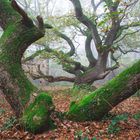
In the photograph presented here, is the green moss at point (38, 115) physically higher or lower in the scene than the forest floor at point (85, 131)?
higher

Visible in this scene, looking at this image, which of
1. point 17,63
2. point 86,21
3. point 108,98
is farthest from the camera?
point 86,21

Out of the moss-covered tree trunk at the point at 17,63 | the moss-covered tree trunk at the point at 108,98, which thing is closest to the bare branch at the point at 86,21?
the moss-covered tree trunk at the point at 17,63

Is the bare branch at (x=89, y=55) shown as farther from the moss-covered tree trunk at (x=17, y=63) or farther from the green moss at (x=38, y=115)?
the green moss at (x=38, y=115)

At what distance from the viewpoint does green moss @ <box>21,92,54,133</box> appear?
6.34m

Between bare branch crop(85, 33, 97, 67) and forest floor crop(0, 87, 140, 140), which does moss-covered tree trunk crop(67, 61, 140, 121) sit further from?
bare branch crop(85, 33, 97, 67)

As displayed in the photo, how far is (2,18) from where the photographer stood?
24.9 ft

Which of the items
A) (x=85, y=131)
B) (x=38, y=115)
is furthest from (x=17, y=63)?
(x=85, y=131)

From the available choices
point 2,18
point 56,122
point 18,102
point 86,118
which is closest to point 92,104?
point 86,118

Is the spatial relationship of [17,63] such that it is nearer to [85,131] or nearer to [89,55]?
[85,131]

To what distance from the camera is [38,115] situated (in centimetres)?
641

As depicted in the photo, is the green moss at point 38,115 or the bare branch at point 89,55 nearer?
the green moss at point 38,115

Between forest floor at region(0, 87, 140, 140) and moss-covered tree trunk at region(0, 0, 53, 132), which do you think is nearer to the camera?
forest floor at region(0, 87, 140, 140)

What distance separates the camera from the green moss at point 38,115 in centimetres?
634

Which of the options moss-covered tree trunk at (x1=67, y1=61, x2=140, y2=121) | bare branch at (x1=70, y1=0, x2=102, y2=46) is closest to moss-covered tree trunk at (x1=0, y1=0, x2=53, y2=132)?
moss-covered tree trunk at (x1=67, y1=61, x2=140, y2=121)
